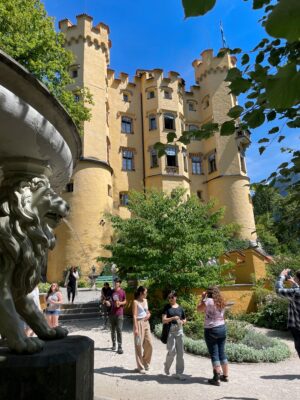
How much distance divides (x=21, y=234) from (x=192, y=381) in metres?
5.63

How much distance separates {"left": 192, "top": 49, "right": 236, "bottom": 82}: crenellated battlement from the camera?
120ft

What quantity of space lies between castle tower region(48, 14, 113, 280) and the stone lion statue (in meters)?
22.8

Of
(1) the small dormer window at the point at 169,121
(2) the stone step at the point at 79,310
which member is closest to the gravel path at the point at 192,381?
(2) the stone step at the point at 79,310

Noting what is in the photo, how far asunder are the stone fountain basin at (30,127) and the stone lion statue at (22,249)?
0.15m

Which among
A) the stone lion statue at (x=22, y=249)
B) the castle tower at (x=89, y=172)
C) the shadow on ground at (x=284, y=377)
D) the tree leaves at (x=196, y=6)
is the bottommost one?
the shadow on ground at (x=284, y=377)

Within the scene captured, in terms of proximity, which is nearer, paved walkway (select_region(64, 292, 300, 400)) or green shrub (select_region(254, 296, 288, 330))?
paved walkway (select_region(64, 292, 300, 400))

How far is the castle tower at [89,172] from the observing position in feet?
86.3

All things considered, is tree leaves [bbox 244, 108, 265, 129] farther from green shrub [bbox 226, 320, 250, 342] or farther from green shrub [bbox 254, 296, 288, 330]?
green shrub [bbox 254, 296, 288, 330]

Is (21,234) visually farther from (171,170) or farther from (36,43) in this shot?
(171,170)

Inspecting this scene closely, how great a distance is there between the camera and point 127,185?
33062mm

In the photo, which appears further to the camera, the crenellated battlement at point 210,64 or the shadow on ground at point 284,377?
the crenellated battlement at point 210,64

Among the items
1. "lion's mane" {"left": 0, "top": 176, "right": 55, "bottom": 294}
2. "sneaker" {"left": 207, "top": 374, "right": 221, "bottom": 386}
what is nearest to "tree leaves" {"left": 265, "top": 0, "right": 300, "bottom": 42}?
"lion's mane" {"left": 0, "top": 176, "right": 55, "bottom": 294}

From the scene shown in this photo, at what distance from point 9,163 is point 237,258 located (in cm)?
1624

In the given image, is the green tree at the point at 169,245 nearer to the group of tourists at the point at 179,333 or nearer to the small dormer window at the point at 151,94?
the group of tourists at the point at 179,333
